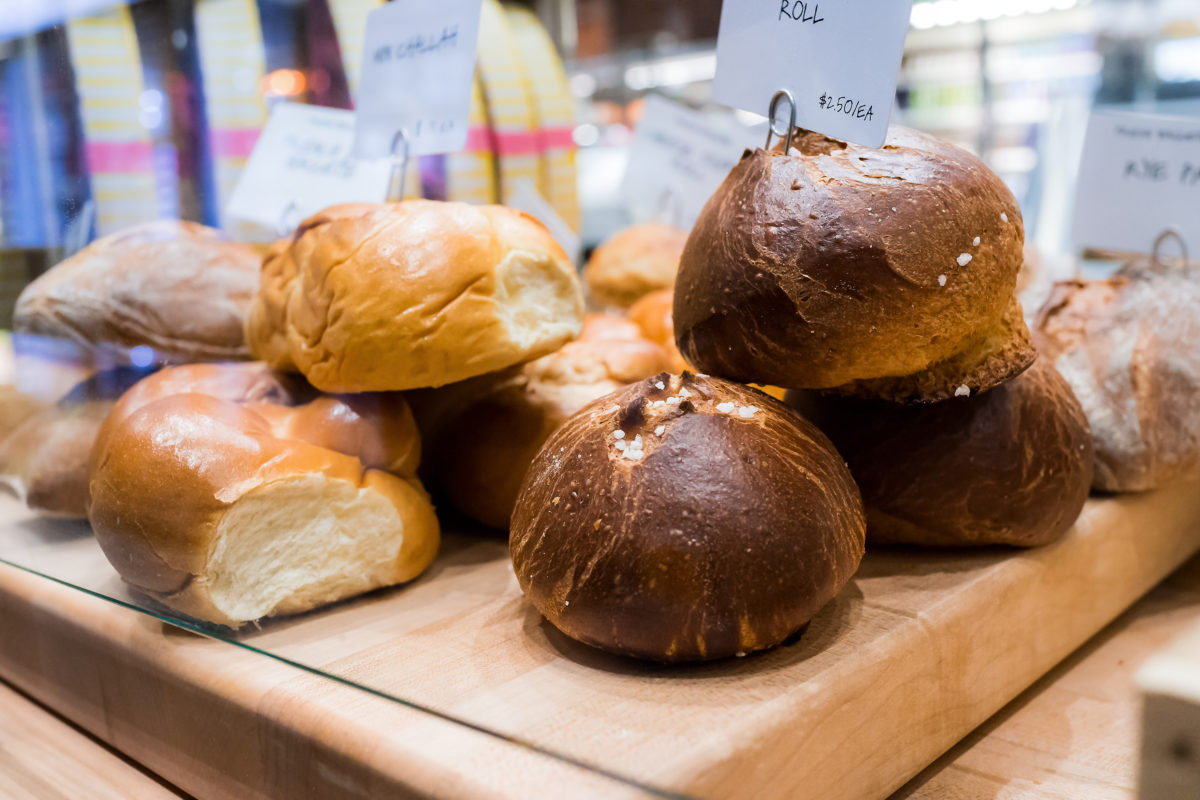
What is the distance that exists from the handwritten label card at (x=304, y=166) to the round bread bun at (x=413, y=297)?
14.0 inches

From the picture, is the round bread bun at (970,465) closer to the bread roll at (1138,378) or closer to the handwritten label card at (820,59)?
the bread roll at (1138,378)

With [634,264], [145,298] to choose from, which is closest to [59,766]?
[145,298]

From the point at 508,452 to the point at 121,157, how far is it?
638 millimetres

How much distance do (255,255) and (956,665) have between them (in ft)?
3.58

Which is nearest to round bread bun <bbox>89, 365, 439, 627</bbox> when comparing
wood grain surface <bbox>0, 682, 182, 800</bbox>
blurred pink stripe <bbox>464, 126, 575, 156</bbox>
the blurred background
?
wood grain surface <bbox>0, 682, 182, 800</bbox>

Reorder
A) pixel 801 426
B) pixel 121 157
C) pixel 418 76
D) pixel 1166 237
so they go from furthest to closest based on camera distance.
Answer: pixel 1166 237 → pixel 418 76 → pixel 121 157 → pixel 801 426

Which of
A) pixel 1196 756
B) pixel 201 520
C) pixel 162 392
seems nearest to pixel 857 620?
pixel 1196 756

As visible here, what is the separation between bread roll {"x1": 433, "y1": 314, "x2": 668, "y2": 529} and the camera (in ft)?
4.00

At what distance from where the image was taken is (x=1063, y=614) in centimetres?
107

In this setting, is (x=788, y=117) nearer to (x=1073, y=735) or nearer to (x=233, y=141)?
(x=1073, y=735)

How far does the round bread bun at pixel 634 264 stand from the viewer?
7.18ft

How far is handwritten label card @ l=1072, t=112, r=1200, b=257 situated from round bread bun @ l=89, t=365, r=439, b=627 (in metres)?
1.22

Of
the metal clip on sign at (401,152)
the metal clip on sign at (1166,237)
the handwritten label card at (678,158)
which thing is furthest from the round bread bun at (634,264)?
the metal clip on sign at (1166,237)

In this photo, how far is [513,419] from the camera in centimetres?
124
